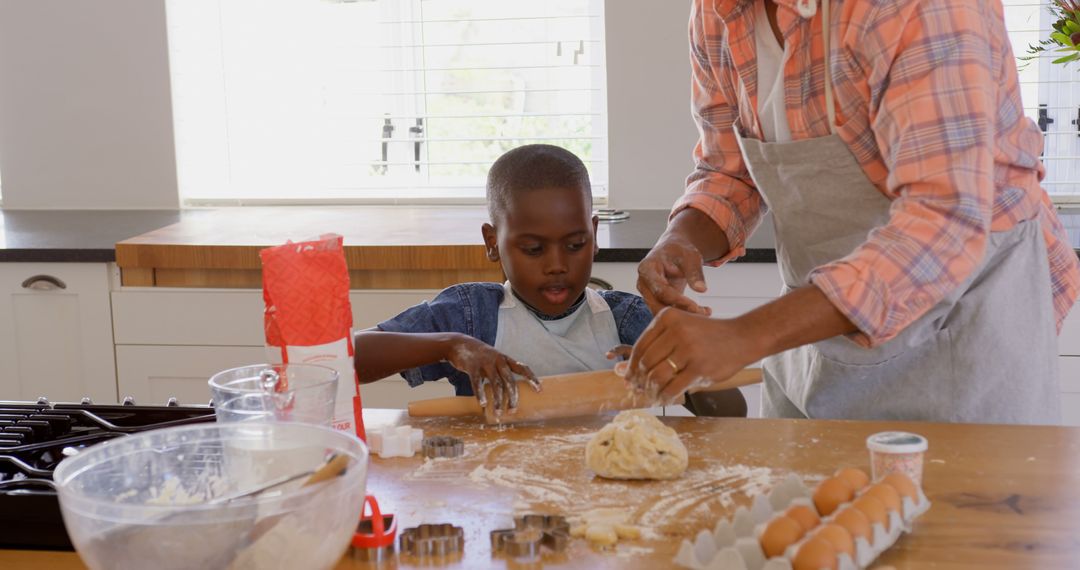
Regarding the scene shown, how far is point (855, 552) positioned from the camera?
86 cm

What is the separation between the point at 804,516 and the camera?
2.95 feet

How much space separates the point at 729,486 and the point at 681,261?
0.38m

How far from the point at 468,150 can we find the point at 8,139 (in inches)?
53.0

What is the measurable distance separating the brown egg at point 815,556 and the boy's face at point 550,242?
75 centimetres

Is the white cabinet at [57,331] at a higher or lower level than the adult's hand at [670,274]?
lower

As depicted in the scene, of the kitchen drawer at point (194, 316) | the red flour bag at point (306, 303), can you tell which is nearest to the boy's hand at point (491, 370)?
the red flour bag at point (306, 303)

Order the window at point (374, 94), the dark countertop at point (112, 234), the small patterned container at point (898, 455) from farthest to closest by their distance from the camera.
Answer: the window at point (374, 94) → the dark countertop at point (112, 234) → the small patterned container at point (898, 455)

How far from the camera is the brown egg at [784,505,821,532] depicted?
890mm

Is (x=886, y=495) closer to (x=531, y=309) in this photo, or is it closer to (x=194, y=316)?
(x=531, y=309)

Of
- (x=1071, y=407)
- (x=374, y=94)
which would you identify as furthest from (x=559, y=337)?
(x=374, y=94)

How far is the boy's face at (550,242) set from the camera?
1.54 meters

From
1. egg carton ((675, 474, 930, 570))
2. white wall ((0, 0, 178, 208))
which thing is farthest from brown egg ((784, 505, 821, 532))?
white wall ((0, 0, 178, 208))

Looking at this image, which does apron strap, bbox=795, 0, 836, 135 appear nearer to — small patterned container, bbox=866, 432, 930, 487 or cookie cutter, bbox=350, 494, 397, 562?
small patterned container, bbox=866, 432, 930, 487

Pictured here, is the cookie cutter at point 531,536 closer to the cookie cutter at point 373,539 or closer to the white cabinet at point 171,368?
the cookie cutter at point 373,539
